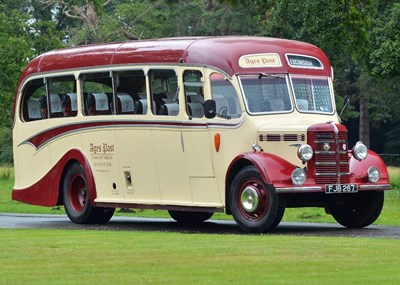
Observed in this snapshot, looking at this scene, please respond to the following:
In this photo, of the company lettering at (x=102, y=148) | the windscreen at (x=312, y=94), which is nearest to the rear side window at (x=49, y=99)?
the company lettering at (x=102, y=148)

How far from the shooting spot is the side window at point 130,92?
24.8m

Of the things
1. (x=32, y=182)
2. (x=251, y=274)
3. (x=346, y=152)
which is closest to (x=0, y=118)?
(x=32, y=182)

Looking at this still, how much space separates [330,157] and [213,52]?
8.59 feet

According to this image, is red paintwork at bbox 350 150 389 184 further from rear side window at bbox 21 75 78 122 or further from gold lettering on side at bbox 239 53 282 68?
rear side window at bbox 21 75 78 122

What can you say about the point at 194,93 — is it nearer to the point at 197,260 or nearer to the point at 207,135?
the point at 207,135

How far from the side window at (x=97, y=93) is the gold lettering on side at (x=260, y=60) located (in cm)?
325

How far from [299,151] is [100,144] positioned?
485cm

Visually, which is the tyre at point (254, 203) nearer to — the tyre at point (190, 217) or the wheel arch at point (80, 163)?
the tyre at point (190, 217)

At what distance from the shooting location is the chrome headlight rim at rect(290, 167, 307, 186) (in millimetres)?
22141

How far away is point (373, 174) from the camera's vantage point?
23.1 m

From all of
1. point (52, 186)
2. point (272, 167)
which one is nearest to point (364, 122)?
point (52, 186)

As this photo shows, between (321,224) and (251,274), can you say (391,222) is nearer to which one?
(321,224)

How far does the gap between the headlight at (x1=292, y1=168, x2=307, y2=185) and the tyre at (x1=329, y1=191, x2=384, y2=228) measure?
4.15 feet

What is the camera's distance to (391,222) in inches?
1022
